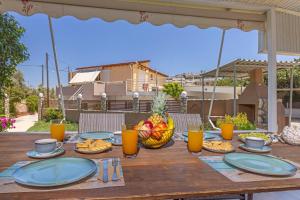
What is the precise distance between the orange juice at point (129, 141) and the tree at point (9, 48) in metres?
3.72

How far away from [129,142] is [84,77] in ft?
57.0

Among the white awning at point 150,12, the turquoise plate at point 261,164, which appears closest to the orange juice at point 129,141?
the turquoise plate at point 261,164

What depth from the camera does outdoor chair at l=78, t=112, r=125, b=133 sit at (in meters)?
2.00

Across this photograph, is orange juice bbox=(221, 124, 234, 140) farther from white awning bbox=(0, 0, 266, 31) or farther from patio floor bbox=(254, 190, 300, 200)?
white awning bbox=(0, 0, 266, 31)

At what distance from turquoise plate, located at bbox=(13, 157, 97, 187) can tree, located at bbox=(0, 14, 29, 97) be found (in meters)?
3.66

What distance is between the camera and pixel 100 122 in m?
2.02

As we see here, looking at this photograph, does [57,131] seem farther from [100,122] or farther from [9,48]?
[9,48]

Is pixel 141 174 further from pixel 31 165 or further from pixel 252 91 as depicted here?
pixel 252 91

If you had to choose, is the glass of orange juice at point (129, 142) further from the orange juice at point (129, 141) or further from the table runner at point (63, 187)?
the table runner at point (63, 187)

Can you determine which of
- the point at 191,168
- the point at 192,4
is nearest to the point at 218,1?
the point at 192,4

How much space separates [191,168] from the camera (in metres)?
0.98

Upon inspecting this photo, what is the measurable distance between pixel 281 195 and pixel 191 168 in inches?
52.5

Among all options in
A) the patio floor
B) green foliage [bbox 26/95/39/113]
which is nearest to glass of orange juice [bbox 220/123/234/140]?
the patio floor

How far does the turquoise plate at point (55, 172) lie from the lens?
810 millimetres
